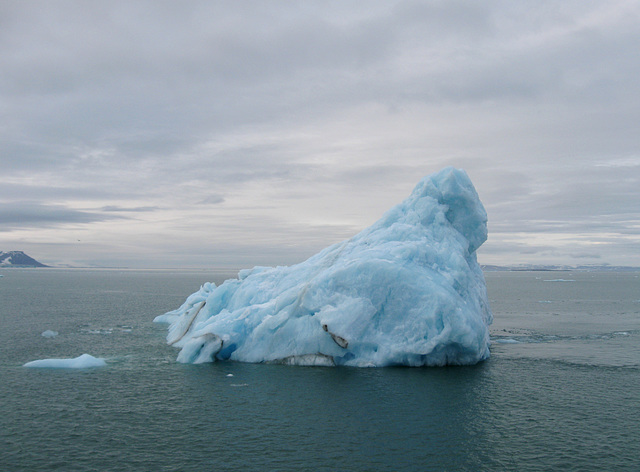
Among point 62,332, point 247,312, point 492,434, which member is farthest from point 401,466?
point 62,332

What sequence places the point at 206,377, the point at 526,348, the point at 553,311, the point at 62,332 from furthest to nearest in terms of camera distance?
the point at 553,311
the point at 62,332
the point at 526,348
the point at 206,377

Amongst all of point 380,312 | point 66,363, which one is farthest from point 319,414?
point 66,363

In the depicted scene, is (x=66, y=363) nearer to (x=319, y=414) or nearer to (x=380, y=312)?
(x=319, y=414)

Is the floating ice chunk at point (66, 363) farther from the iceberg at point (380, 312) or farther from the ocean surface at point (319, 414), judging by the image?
the iceberg at point (380, 312)

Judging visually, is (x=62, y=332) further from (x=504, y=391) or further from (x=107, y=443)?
(x=504, y=391)

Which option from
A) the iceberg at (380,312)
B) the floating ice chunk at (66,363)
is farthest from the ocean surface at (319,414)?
the iceberg at (380,312)

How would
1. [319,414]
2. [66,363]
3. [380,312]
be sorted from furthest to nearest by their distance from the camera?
[380,312] → [66,363] → [319,414]
